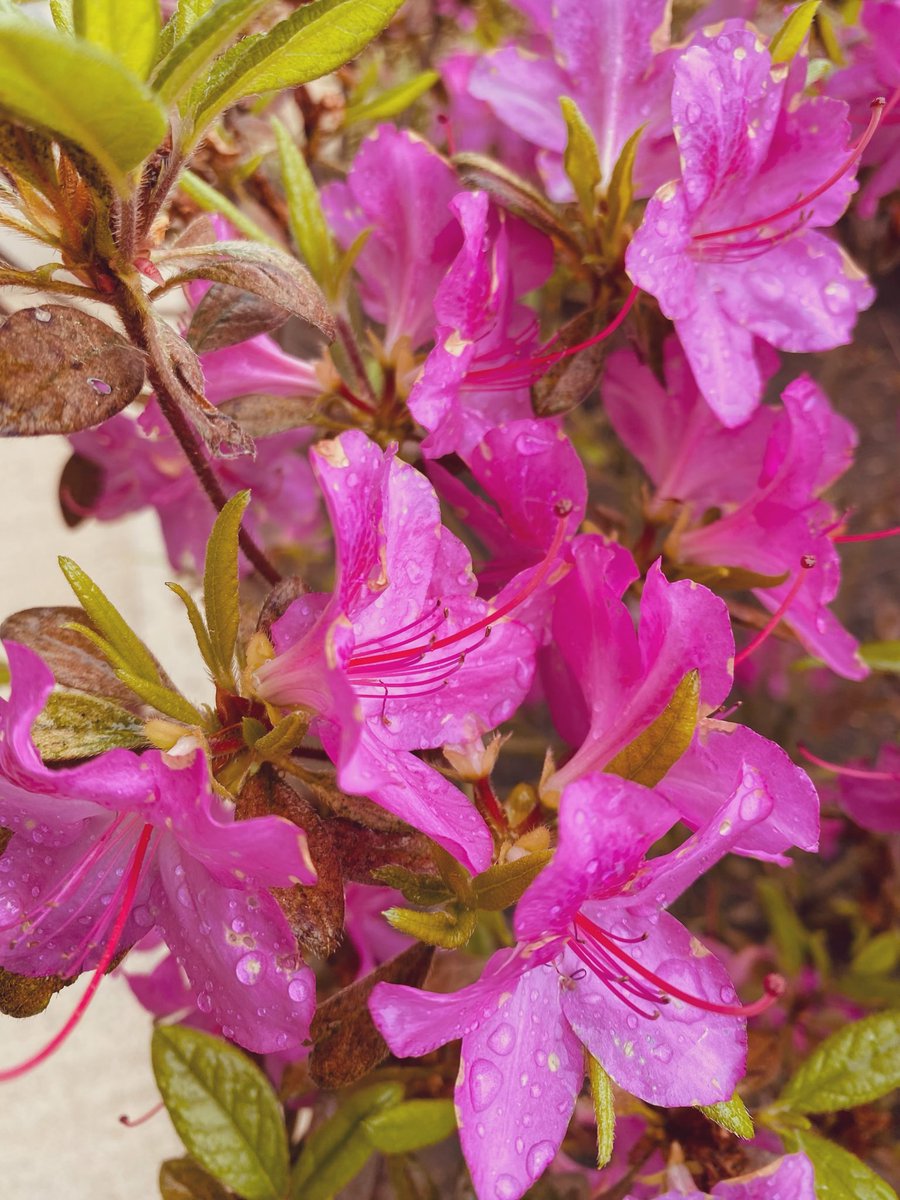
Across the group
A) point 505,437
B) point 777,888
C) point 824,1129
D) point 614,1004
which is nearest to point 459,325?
point 505,437

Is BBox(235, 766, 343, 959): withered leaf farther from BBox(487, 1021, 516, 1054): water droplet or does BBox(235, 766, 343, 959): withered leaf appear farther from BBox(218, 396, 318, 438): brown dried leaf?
BBox(218, 396, 318, 438): brown dried leaf

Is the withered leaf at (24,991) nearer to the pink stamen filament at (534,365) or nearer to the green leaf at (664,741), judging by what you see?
the green leaf at (664,741)

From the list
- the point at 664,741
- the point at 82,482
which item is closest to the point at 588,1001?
the point at 664,741

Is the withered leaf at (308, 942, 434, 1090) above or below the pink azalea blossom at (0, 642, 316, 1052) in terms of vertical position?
below

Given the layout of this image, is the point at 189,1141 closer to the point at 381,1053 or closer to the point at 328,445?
the point at 381,1053

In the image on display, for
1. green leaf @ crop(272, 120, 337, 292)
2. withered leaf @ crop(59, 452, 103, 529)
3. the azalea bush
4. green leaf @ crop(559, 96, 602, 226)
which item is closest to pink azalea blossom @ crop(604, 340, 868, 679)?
the azalea bush

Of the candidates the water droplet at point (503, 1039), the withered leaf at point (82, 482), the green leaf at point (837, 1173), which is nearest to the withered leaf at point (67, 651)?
the water droplet at point (503, 1039)
